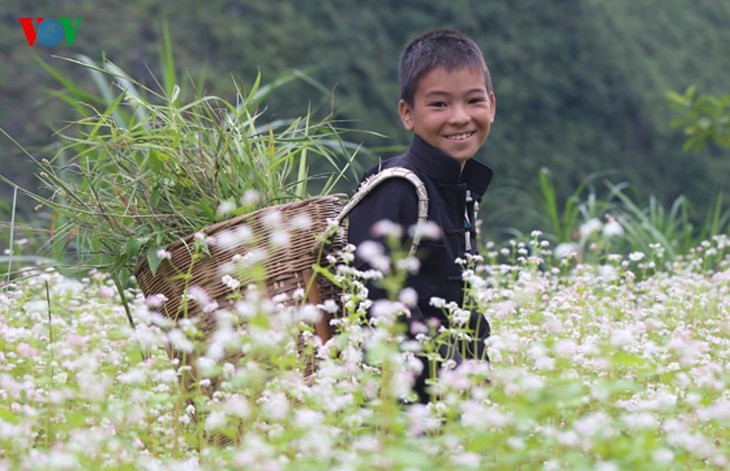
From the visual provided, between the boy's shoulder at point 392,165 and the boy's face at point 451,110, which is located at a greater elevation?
the boy's face at point 451,110

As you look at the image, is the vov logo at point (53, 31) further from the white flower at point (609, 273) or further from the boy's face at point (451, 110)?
the white flower at point (609, 273)

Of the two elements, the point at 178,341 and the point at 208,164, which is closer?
the point at 178,341

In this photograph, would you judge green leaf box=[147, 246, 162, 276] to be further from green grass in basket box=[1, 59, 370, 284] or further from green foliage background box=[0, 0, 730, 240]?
green foliage background box=[0, 0, 730, 240]

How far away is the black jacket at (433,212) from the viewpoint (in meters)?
3.30

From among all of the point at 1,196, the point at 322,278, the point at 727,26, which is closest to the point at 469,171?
the point at 322,278

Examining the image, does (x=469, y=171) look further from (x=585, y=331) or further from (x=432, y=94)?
(x=585, y=331)

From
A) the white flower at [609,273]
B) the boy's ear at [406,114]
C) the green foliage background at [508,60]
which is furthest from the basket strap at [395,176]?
the green foliage background at [508,60]

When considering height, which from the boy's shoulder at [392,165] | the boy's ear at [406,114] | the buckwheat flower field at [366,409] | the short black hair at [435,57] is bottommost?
the buckwheat flower field at [366,409]

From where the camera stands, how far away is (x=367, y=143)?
35.7 meters

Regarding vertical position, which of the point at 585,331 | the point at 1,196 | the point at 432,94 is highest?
the point at 432,94

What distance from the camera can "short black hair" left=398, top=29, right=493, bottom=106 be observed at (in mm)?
3586

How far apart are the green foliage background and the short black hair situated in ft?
104

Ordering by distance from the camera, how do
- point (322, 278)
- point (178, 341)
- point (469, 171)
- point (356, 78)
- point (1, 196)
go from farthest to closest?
1. point (356, 78)
2. point (1, 196)
3. point (469, 171)
4. point (322, 278)
5. point (178, 341)

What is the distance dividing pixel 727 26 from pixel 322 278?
192ft
